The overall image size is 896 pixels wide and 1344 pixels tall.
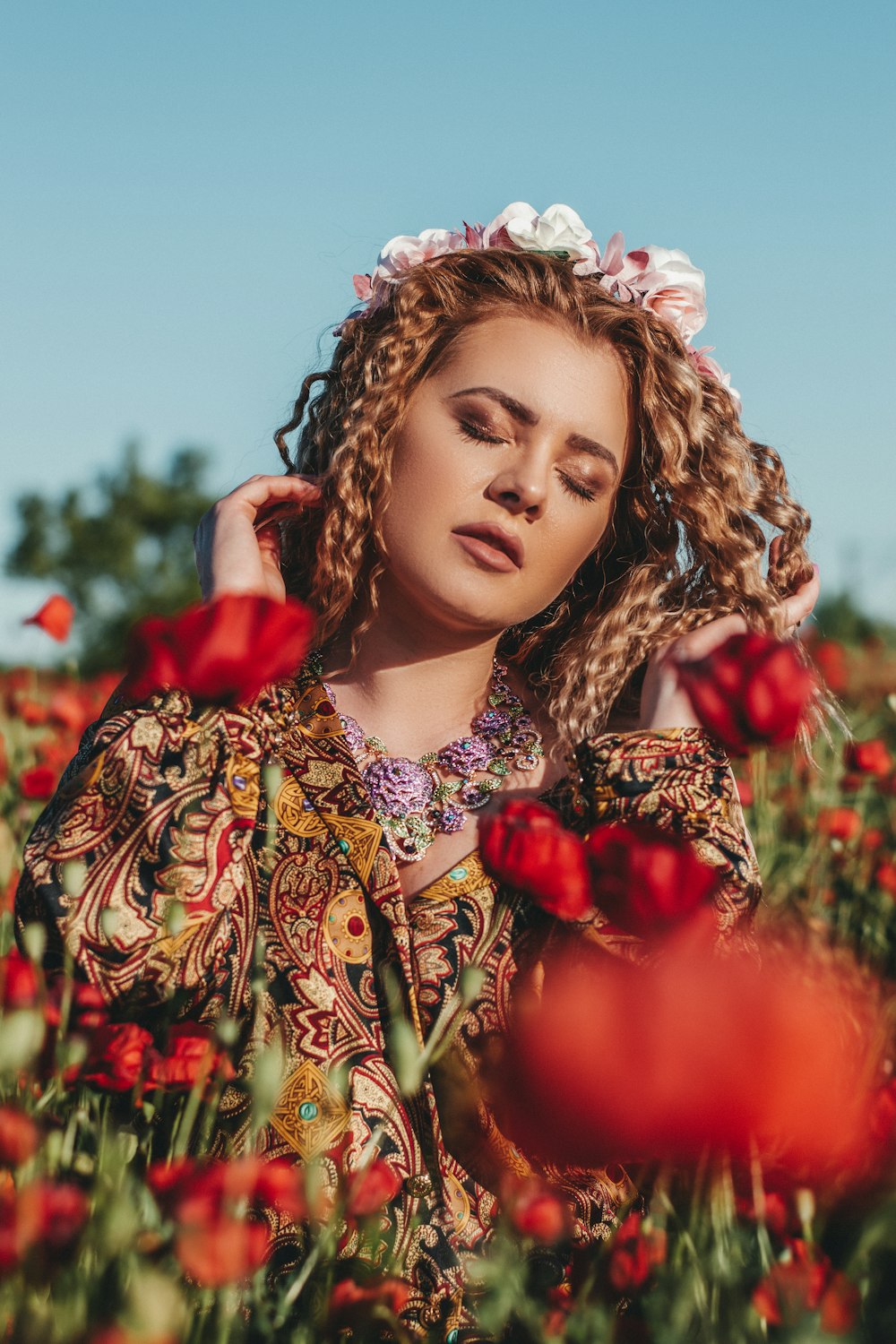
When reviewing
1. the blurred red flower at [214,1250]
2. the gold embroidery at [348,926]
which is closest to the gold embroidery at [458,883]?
the gold embroidery at [348,926]

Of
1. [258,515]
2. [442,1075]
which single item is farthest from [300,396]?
[442,1075]

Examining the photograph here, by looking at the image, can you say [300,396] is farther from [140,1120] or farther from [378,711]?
[140,1120]

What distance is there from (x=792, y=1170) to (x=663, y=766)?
0.65m

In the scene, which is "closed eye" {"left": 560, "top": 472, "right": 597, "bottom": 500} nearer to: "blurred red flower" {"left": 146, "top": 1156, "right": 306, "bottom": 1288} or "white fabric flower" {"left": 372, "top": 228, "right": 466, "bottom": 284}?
"white fabric flower" {"left": 372, "top": 228, "right": 466, "bottom": 284}

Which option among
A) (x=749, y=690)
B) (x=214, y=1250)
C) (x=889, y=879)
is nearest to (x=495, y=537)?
(x=749, y=690)

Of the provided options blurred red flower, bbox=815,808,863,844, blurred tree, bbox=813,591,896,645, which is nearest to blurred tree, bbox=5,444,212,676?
blurred tree, bbox=813,591,896,645

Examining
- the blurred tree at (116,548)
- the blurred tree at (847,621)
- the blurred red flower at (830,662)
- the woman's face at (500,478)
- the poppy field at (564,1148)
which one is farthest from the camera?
the blurred tree at (116,548)

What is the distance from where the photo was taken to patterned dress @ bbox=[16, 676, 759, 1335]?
152cm

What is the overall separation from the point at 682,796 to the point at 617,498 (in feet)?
2.83

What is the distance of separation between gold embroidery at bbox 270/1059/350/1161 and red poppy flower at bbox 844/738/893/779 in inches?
62.1

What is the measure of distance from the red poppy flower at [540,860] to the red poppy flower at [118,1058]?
421 mm

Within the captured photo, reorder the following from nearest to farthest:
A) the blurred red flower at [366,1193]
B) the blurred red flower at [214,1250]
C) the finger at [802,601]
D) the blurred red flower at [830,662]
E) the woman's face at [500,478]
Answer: the blurred red flower at [214,1250]
the blurred red flower at [366,1193]
the woman's face at [500,478]
the finger at [802,601]
the blurred red flower at [830,662]

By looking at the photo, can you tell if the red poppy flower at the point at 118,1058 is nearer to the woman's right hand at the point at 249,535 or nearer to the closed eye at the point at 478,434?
the woman's right hand at the point at 249,535

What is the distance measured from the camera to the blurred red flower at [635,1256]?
3.60 feet
